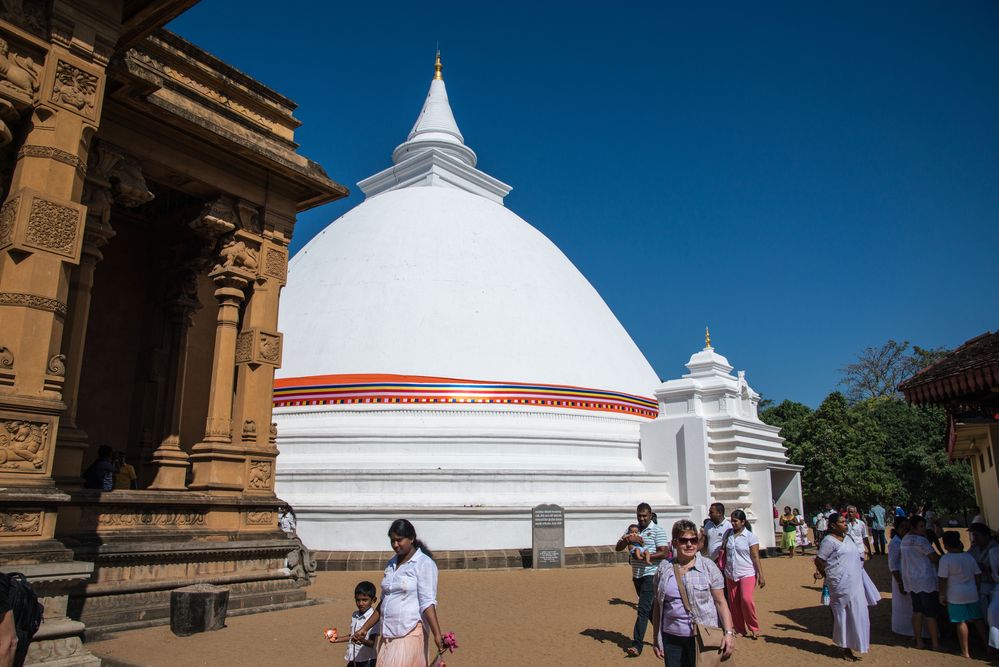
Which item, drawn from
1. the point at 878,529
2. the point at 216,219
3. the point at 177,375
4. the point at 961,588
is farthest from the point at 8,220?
the point at 878,529

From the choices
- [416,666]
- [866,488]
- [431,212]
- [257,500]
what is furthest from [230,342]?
[866,488]

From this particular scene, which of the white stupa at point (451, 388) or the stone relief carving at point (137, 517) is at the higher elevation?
the white stupa at point (451, 388)

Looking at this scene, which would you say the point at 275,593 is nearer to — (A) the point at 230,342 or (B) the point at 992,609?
(A) the point at 230,342

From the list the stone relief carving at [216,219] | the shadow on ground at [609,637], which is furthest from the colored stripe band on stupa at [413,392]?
the shadow on ground at [609,637]

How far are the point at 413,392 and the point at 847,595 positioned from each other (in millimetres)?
13034

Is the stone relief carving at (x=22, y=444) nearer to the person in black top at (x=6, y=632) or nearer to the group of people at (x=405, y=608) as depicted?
the person in black top at (x=6, y=632)

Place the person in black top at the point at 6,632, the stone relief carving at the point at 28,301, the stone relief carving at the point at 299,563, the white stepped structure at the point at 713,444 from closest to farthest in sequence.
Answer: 1. the person in black top at the point at 6,632
2. the stone relief carving at the point at 28,301
3. the stone relief carving at the point at 299,563
4. the white stepped structure at the point at 713,444

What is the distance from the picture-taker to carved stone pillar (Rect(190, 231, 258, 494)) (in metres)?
10.2

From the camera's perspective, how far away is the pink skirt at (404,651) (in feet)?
15.5

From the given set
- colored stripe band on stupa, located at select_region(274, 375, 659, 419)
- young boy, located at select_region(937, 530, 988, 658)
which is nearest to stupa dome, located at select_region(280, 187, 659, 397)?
colored stripe band on stupa, located at select_region(274, 375, 659, 419)

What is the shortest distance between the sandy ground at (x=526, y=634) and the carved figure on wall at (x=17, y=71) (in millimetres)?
5450

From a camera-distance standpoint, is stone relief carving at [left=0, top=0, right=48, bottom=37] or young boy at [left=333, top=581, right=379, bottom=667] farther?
stone relief carving at [left=0, top=0, right=48, bottom=37]

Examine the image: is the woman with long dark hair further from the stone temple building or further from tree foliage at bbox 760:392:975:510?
tree foliage at bbox 760:392:975:510

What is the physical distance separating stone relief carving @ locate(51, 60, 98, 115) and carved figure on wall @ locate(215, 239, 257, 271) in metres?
3.34
